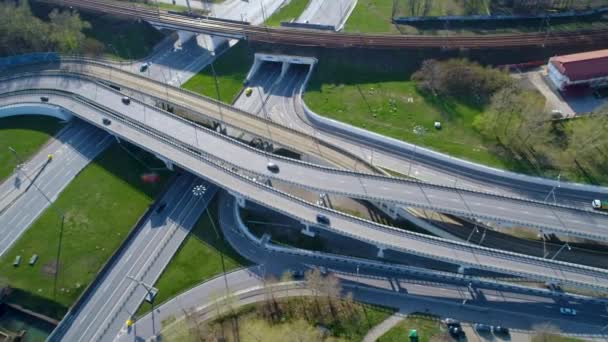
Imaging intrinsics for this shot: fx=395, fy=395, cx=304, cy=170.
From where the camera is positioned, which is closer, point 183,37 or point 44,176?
point 44,176

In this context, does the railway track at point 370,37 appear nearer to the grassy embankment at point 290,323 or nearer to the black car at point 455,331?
the grassy embankment at point 290,323

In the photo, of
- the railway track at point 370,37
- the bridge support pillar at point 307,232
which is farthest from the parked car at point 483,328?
the railway track at point 370,37

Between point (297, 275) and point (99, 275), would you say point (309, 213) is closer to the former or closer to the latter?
point (297, 275)

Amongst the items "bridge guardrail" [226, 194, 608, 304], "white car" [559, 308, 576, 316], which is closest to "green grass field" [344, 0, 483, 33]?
"bridge guardrail" [226, 194, 608, 304]

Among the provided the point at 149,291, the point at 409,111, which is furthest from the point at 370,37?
the point at 149,291

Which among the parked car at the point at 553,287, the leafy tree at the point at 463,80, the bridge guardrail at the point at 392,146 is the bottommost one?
the parked car at the point at 553,287
